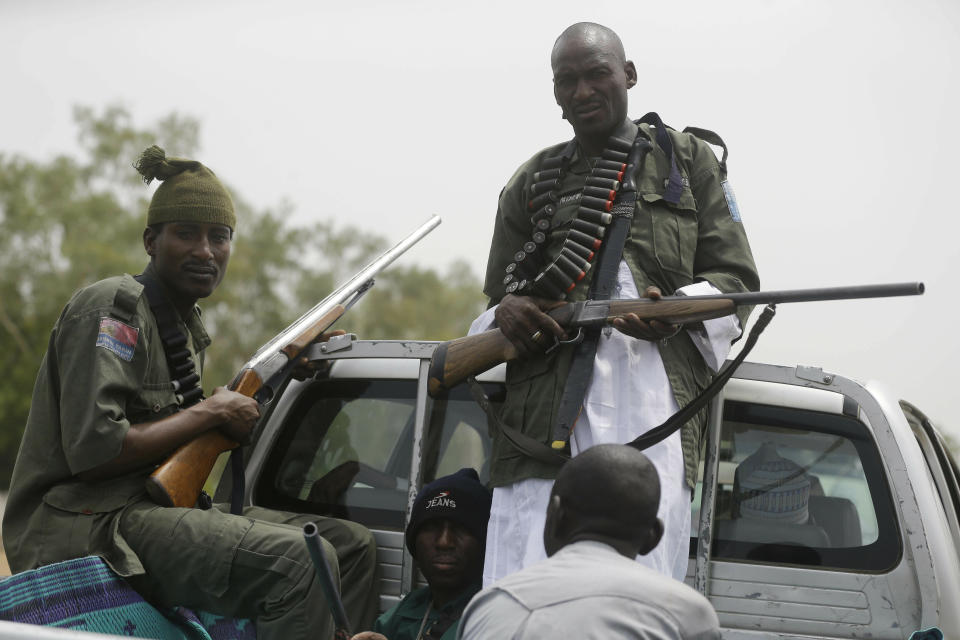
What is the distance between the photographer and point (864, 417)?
12.7 feet

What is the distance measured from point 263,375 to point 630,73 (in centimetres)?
184

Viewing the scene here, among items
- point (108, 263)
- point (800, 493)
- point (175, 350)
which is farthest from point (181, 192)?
point (108, 263)

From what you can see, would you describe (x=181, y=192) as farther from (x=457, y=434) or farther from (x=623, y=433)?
(x=623, y=433)

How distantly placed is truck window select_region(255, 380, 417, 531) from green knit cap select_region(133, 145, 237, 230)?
0.89 metres

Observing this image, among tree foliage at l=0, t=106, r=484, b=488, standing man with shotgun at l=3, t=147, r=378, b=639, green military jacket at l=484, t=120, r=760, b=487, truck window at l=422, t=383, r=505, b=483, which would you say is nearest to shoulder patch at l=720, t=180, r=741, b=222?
green military jacket at l=484, t=120, r=760, b=487

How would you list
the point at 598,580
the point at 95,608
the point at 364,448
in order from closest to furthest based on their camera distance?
the point at 598,580, the point at 95,608, the point at 364,448

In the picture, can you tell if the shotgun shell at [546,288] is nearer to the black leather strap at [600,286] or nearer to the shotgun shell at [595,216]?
the black leather strap at [600,286]

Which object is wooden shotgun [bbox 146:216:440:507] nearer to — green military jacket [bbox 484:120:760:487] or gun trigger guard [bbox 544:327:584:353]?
green military jacket [bbox 484:120:760:487]

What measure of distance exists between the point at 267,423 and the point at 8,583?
5.08 feet

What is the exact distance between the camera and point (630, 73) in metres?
4.04

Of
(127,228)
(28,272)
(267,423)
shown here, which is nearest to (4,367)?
(28,272)

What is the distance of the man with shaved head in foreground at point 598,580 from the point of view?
80.0 inches

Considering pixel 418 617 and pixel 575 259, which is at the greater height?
pixel 575 259

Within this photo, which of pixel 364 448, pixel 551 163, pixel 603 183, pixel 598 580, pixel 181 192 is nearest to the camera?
pixel 598 580
